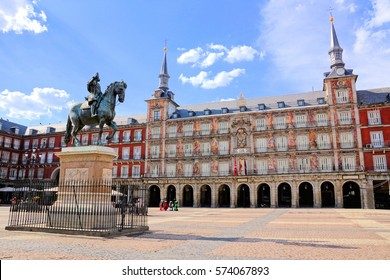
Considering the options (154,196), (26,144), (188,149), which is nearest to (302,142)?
(188,149)

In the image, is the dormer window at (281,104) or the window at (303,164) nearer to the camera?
the window at (303,164)

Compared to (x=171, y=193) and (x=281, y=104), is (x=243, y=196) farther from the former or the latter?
(x=281, y=104)

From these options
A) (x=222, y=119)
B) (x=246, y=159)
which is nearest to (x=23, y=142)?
(x=222, y=119)

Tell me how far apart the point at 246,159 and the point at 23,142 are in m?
43.9

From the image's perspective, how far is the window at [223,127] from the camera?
46338 millimetres

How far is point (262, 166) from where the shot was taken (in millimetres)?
43438

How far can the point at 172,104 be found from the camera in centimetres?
5272

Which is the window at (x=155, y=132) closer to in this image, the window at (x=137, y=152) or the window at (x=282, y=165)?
the window at (x=137, y=152)

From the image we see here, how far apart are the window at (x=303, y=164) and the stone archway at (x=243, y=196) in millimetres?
8574

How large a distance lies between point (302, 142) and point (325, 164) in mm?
4183

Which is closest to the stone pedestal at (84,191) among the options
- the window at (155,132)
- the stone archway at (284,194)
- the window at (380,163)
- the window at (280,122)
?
the window at (280,122)

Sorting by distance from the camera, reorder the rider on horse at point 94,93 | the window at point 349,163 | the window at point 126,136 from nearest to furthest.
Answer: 1. the rider on horse at point 94,93
2. the window at point 349,163
3. the window at point 126,136

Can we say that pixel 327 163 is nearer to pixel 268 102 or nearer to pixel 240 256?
pixel 268 102

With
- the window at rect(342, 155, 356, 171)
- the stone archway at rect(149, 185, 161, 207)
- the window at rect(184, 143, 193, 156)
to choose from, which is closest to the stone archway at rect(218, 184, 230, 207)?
the window at rect(184, 143, 193, 156)
